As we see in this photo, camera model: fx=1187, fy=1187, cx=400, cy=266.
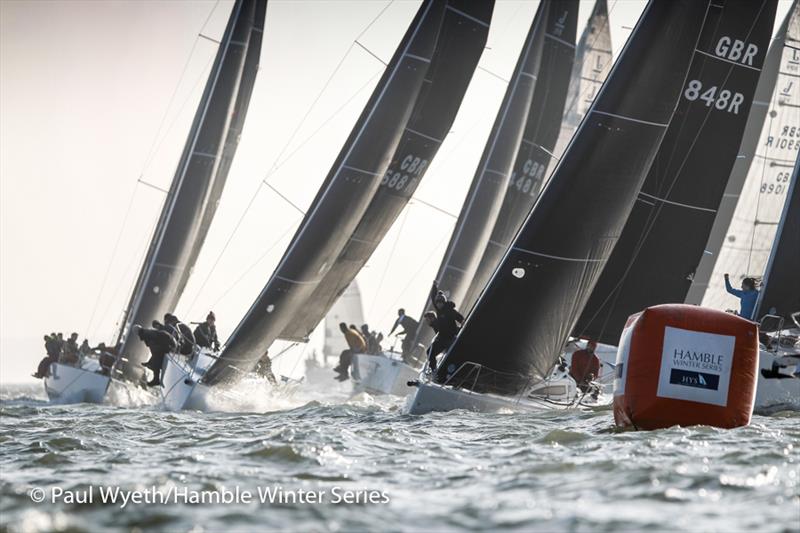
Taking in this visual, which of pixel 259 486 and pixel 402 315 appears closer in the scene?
pixel 259 486

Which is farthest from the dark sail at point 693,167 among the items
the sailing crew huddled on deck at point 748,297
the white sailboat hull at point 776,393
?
the white sailboat hull at point 776,393

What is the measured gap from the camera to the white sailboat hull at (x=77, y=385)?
70.0ft

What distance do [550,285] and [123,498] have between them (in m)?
7.64

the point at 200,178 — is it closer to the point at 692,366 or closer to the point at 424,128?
the point at 424,128

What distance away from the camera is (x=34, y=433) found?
1106 centimetres

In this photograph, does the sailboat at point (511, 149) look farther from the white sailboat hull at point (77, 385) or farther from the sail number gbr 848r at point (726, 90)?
the sail number gbr 848r at point (726, 90)

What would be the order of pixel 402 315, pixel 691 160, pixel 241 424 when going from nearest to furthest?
pixel 241 424 < pixel 691 160 < pixel 402 315

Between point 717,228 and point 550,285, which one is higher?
point 717,228

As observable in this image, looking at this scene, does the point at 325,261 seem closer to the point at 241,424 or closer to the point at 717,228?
the point at 241,424

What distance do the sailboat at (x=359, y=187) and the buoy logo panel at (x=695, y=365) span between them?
8.75 meters

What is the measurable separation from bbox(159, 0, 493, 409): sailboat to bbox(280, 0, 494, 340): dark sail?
0.02 metres

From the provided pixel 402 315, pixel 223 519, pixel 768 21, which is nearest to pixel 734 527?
pixel 223 519

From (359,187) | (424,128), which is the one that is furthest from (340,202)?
(424,128)

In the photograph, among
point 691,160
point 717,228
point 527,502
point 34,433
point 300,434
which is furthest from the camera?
point 717,228
